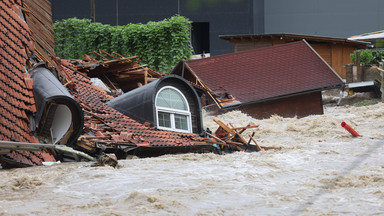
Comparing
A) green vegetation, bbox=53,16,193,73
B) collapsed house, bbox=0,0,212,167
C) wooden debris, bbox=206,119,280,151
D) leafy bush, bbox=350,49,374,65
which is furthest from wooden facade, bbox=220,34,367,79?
collapsed house, bbox=0,0,212,167

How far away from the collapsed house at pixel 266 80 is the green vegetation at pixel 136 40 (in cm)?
152

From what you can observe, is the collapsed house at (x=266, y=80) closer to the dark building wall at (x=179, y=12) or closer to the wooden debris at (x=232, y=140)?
the wooden debris at (x=232, y=140)

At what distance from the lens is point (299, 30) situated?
127 feet

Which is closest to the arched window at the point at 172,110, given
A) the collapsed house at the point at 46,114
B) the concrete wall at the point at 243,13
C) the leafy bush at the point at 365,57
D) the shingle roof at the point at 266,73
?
the collapsed house at the point at 46,114

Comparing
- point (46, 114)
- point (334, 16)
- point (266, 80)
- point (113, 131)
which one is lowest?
point (113, 131)

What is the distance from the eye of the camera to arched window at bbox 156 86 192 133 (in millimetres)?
16422

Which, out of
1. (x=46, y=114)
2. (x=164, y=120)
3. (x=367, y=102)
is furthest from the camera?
(x=367, y=102)

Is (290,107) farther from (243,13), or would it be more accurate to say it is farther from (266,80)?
(243,13)

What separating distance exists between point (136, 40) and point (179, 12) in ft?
37.4

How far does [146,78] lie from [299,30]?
742 inches

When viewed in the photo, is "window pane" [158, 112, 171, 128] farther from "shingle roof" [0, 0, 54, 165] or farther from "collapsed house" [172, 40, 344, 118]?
"collapsed house" [172, 40, 344, 118]

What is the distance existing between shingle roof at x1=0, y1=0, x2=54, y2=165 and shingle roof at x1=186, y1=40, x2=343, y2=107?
37.0 ft

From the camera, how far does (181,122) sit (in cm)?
1683

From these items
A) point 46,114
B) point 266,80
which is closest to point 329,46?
point 266,80
